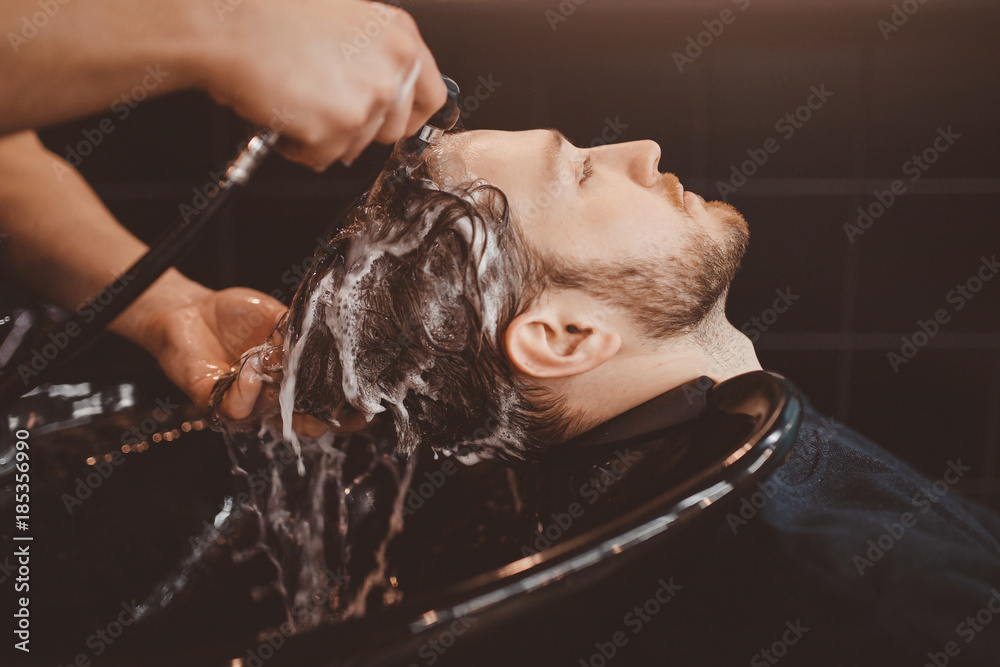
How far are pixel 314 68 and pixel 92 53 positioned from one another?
22cm

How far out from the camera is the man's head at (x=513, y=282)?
1.06m

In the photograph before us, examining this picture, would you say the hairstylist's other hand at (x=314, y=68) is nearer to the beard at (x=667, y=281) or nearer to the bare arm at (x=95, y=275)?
the beard at (x=667, y=281)

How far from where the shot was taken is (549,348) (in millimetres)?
1043

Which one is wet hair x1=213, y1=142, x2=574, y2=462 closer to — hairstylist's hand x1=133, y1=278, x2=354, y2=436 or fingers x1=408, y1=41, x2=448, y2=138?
hairstylist's hand x1=133, y1=278, x2=354, y2=436

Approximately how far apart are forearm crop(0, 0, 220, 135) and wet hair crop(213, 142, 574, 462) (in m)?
0.44

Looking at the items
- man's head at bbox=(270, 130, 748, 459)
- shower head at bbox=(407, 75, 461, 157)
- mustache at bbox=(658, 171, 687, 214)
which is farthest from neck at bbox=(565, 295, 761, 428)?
shower head at bbox=(407, 75, 461, 157)

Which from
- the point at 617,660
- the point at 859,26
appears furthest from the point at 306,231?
the point at 859,26

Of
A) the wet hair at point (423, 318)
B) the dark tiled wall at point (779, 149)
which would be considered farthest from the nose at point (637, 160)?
the dark tiled wall at point (779, 149)

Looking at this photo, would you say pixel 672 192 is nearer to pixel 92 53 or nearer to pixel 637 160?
pixel 637 160

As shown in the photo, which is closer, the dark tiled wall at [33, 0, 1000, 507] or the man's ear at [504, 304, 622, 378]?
the man's ear at [504, 304, 622, 378]

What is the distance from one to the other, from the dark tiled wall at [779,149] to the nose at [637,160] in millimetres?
680

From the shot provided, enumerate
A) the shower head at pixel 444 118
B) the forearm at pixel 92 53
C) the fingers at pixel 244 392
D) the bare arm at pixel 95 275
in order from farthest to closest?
1. the bare arm at pixel 95 275
2. the fingers at pixel 244 392
3. the shower head at pixel 444 118
4. the forearm at pixel 92 53

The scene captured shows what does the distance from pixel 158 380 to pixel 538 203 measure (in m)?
0.92

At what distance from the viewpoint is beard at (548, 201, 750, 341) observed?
1055 millimetres
